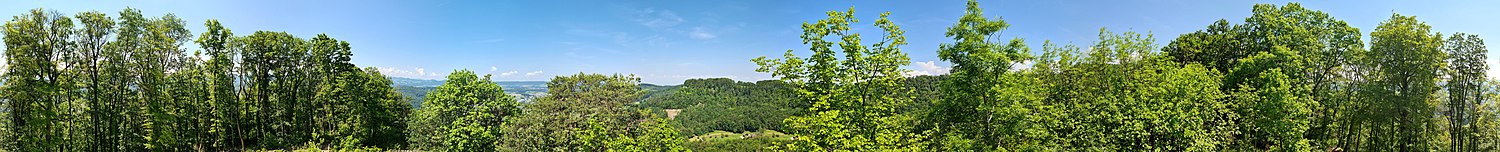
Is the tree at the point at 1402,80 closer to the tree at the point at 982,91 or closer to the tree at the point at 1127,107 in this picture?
the tree at the point at 1127,107

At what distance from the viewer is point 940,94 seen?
16.5 m

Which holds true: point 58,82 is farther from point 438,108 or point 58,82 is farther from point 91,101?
point 438,108

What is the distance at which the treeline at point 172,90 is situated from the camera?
15930mm

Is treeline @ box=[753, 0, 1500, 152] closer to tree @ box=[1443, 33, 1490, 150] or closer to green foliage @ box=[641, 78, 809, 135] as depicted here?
tree @ box=[1443, 33, 1490, 150]

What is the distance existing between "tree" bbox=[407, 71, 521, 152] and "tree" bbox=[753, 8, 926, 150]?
1135 centimetres

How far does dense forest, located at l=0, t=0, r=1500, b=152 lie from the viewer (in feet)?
41.6

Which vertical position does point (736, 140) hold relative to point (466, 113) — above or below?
below

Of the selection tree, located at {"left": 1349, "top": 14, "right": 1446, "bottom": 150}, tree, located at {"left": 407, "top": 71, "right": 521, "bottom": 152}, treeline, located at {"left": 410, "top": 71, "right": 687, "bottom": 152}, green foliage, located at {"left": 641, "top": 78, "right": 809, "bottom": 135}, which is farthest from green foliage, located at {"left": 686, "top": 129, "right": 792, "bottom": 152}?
tree, located at {"left": 1349, "top": 14, "right": 1446, "bottom": 150}

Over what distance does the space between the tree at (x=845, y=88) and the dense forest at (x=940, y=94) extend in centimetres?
4

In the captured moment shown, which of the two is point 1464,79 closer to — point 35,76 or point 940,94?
point 940,94

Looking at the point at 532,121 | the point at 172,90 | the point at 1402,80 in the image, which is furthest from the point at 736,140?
the point at 1402,80

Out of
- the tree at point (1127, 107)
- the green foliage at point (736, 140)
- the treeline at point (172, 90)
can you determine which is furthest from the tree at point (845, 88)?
the green foliage at point (736, 140)

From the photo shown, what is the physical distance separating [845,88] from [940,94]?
5.33 metres

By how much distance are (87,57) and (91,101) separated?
2102 mm
